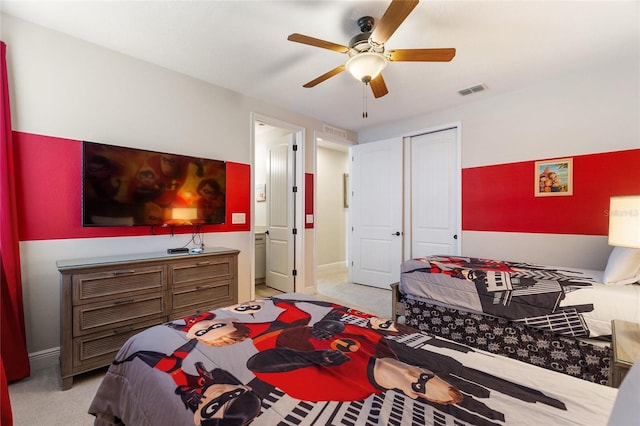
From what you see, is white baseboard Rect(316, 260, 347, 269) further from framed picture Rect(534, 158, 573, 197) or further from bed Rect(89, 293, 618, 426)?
bed Rect(89, 293, 618, 426)

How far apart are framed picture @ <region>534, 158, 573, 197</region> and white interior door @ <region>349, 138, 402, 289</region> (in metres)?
1.74

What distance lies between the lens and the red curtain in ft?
6.23

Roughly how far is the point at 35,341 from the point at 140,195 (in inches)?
54.3

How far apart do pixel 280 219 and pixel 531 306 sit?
330cm

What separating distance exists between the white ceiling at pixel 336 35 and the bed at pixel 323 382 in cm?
217

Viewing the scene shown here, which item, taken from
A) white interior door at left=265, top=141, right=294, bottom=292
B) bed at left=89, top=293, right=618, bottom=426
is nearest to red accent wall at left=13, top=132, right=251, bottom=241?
bed at left=89, top=293, right=618, bottom=426

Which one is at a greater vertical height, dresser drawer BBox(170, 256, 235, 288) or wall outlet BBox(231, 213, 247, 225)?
wall outlet BBox(231, 213, 247, 225)

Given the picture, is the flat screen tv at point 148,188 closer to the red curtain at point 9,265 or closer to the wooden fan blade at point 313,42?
the red curtain at point 9,265

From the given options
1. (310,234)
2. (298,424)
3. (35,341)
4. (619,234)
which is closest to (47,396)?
(35,341)

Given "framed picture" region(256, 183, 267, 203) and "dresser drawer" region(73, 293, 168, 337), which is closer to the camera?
"dresser drawer" region(73, 293, 168, 337)

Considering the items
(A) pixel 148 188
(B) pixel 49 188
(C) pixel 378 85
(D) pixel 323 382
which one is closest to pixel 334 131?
(C) pixel 378 85

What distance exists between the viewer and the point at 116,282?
81.5 inches

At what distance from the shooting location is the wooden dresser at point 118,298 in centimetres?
189

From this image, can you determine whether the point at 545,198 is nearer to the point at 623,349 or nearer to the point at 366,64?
the point at 623,349
